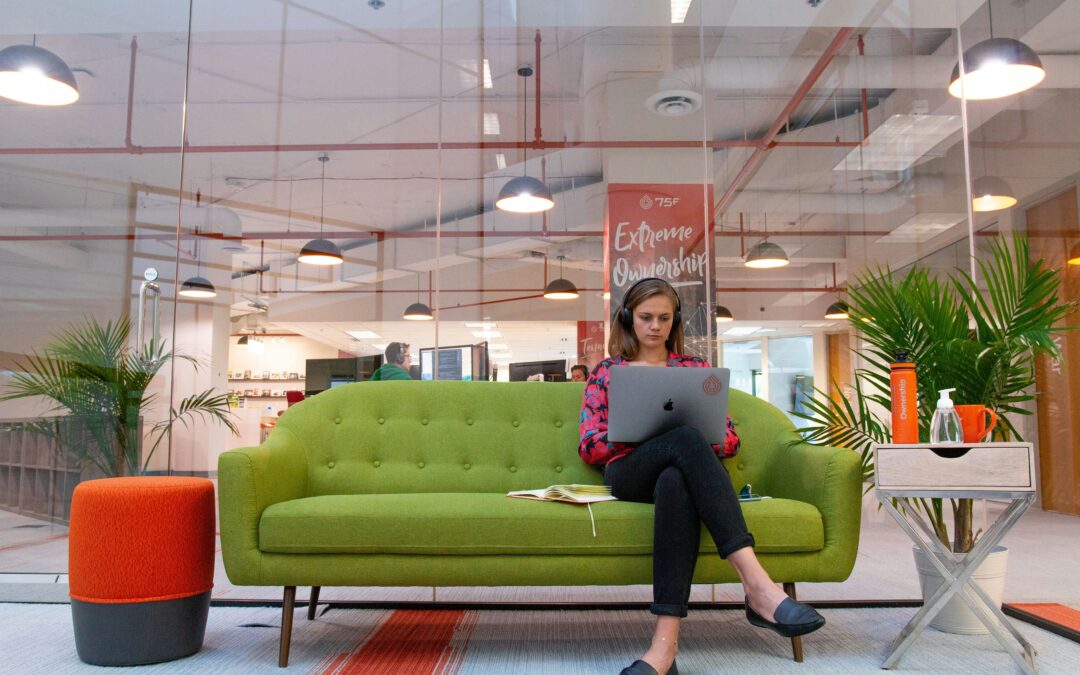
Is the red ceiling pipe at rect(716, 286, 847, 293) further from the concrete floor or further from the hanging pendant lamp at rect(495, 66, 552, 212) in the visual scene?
the concrete floor

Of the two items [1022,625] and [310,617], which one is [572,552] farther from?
[1022,625]

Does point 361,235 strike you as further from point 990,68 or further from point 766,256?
point 990,68

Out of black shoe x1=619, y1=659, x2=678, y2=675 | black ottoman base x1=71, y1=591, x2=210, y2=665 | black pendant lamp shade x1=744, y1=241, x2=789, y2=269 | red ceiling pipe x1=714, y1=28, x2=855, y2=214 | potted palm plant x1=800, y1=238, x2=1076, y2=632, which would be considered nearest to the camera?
black shoe x1=619, y1=659, x2=678, y2=675


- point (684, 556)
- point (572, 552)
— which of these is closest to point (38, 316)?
point (572, 552)

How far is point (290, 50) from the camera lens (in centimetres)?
394

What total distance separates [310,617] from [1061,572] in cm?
324

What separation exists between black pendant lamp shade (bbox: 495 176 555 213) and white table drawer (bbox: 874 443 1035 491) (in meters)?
2.07

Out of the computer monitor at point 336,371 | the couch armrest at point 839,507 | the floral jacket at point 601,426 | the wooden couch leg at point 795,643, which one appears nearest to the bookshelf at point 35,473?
the computer monitor at point 336,371

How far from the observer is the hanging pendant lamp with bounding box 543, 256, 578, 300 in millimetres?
3725

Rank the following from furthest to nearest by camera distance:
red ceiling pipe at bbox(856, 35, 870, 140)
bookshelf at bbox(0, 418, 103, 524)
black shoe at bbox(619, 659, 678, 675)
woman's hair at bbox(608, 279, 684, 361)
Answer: red ceiling pipe at bbox(856, 35, 870, 140)
bookshelf at bbox(0, 418, 103, 524)
woman's hair at bbox(608, 279, 684, 361)
black shoe at bbox(619, 659, 678, 675)

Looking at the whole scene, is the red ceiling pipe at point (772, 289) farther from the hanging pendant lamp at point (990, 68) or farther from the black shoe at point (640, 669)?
the black shoe at point (640, 669)

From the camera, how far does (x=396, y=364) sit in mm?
3590

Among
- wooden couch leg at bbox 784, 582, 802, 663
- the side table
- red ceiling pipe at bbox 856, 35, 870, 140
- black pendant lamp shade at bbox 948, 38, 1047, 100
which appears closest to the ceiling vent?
red ceiling pipe at bbox 856, 35, 870, 140

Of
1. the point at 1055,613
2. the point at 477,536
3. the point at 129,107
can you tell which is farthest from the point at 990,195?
the point at 129,107
